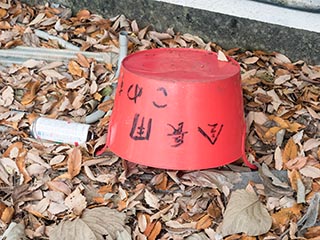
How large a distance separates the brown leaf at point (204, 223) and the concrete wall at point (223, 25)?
106 cm

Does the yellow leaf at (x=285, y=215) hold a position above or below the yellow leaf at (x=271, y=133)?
below

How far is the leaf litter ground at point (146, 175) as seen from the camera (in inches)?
75.0

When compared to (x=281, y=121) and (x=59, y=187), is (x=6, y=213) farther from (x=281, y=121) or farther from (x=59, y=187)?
(x=281, y=121)

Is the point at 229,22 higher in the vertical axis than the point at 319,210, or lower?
higher

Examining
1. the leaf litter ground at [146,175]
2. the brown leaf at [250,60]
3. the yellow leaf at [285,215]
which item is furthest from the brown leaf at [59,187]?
the brown leaf at [250,60]

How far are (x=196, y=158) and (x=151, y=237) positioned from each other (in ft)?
0.96

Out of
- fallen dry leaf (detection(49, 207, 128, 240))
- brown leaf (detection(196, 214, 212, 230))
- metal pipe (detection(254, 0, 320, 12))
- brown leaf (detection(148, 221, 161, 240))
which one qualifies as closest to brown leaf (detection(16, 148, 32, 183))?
fallen dry leaf (detection(49, 207, 128, 240))

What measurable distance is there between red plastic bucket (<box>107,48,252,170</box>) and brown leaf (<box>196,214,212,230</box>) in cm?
17

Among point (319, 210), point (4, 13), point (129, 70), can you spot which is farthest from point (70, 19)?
A: point (319, 210)

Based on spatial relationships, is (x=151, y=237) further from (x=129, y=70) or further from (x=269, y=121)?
(x=269, y=121)

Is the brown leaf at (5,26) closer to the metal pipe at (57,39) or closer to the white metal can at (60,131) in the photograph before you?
the metal pipe at (57,39)

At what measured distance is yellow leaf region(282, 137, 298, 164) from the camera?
215 cm

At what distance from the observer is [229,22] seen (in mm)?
2781

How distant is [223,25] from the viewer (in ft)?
9.20
